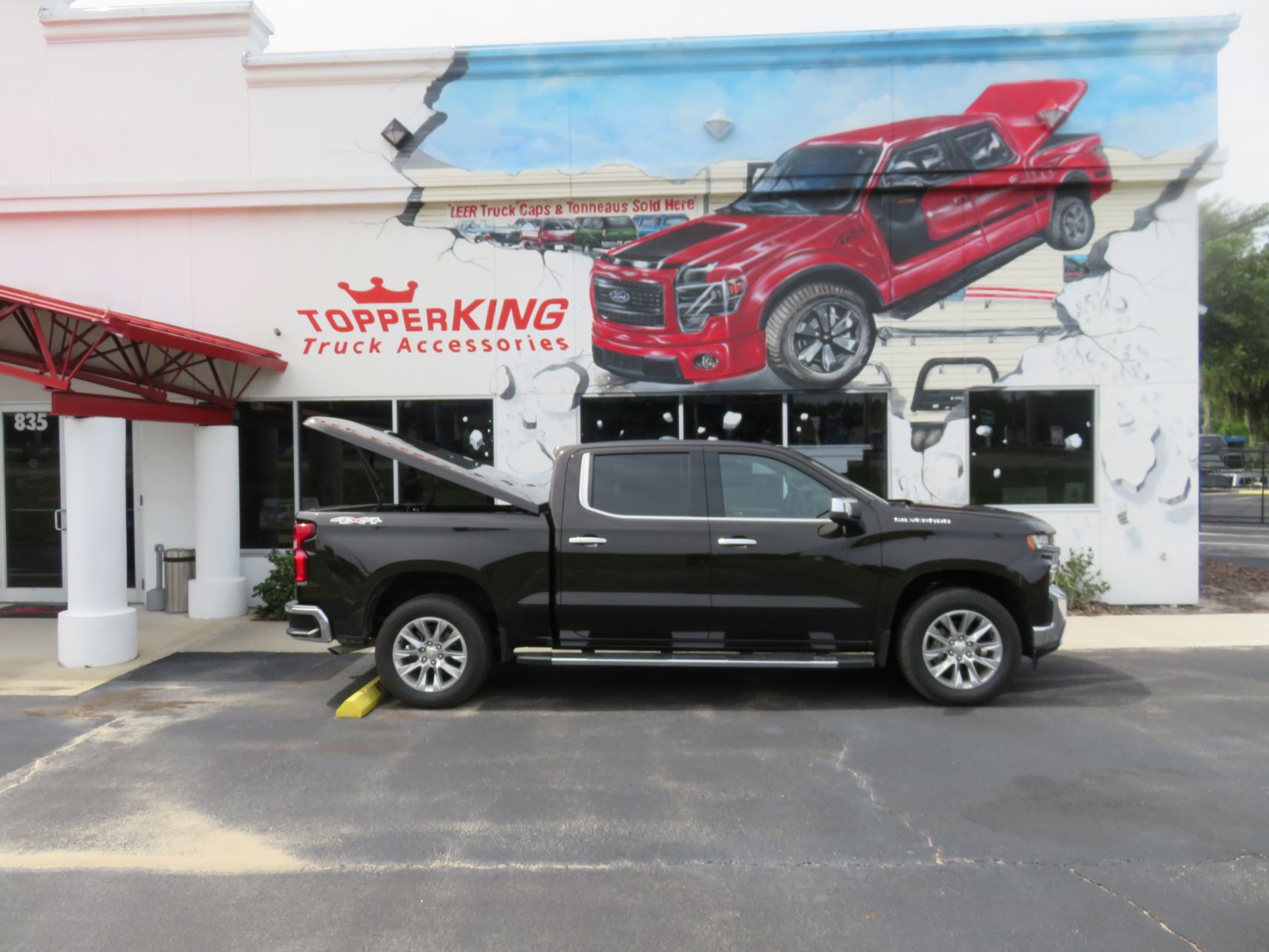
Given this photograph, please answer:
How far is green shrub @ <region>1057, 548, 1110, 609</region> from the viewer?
1038cm

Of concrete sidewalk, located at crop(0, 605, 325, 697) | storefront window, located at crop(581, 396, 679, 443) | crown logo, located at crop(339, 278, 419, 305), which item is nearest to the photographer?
concrete sidewalk, located at crop(0, 605, 325, 697)

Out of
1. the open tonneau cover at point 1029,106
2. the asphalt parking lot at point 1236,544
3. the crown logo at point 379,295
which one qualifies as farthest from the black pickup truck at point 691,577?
the asphalt parking lot at point 1236,544

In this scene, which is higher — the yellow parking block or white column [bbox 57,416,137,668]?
white column [bbox 57,416,137,668]

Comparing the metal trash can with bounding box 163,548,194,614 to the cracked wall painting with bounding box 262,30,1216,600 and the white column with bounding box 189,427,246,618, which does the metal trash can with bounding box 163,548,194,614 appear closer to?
the white column with bounding box 189,427,246,618

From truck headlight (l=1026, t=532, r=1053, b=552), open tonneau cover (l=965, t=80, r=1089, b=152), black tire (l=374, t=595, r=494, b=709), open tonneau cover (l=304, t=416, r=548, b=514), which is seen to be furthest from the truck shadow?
open tonneau cover (l=965, t=80, r=1089, b=152)

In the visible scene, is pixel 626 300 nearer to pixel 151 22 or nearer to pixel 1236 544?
pixel 151 22

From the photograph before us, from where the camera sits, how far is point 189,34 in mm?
10945

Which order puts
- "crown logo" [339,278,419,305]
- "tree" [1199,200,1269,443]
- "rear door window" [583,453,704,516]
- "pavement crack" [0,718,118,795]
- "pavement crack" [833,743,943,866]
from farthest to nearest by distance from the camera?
"tree" [1199,200,1269,443]
"crown logo" [339,278,419,305]
"rear door window" [583,453,704,516]
"pavement crack" [0,718,118,795]
"pavement crack" [833,743,943,866]

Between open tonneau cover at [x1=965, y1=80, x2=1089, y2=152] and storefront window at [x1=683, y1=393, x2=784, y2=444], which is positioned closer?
open tonneau cover at [x1=965, y1=80, x2=1089, y2=152]

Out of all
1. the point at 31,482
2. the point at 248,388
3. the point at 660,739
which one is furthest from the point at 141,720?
the point at 31,482

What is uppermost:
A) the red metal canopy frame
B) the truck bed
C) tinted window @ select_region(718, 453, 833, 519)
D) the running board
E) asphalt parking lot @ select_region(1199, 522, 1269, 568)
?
the red metal canopy frame

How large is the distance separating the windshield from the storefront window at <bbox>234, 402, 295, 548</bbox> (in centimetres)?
604

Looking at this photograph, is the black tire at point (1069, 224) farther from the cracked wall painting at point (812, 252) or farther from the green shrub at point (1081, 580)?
the green shrub at point (1081, 580)

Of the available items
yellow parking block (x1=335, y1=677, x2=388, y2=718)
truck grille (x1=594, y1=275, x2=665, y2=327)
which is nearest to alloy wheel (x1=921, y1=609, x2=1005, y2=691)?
yellow parking block (x1=335, y1=677, x2=388, y2=718)
